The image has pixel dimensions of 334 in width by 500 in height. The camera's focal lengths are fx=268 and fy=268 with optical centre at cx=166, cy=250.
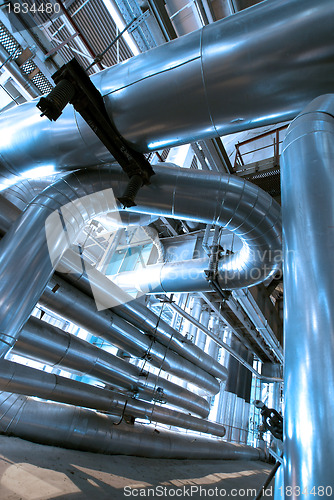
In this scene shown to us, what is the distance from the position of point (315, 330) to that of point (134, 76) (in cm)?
136

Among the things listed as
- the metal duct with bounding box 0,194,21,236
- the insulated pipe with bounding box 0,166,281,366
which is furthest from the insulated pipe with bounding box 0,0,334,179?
the metal duct with bounding box 0,194,21,236

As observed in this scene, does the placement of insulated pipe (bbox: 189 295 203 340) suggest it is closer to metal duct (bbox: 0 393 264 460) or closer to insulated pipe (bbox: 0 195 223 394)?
insulated pipe (bbox: 0 195 223 394)

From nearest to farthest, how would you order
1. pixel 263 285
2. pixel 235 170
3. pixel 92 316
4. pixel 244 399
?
pixel 92 316 → pixel 235 170 → pixel 263 285 → pixel 244 399

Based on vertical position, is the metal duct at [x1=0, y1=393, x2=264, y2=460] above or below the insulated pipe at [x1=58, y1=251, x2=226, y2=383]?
below

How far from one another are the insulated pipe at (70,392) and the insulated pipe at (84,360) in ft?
0.44

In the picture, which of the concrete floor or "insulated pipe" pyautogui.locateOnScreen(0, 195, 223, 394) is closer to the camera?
the concrete floor

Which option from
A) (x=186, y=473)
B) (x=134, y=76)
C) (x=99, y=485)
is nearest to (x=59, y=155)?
(x=134, y=76)

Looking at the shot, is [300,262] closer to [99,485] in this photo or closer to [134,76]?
[134,76]

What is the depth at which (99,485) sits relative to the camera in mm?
1698

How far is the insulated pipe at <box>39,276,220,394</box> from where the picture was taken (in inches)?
90.7

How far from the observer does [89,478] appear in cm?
178

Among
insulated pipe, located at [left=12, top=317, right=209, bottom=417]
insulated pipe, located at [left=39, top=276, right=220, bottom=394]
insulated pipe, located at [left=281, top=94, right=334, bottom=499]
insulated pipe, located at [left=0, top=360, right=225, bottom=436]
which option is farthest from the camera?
insulated pipe, located at [left=39, top=276, right=220, bottom=394]

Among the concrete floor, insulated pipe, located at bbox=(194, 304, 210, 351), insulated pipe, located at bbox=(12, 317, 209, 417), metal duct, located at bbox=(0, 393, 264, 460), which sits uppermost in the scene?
insulated pipe, located at bbox=(194, 304, 210, 351)

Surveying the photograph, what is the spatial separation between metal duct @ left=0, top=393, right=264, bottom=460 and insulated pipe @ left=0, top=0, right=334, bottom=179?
1935mm
